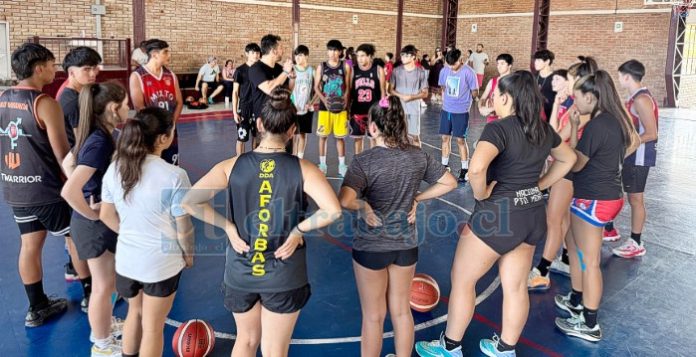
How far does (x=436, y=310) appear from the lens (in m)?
4.57

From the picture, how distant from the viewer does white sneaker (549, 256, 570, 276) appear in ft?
17.5

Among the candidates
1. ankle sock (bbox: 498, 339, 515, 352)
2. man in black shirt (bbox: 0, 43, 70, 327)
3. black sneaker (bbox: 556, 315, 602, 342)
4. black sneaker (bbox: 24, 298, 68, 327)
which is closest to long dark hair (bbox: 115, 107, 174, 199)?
man in black shirt (bbox: 0, 43, 70, 327)

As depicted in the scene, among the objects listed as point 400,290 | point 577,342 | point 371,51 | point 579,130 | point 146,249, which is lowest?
point 577,342

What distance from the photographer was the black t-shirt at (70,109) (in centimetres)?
427

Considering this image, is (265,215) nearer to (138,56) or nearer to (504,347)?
(504,347)

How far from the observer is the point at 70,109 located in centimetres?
427

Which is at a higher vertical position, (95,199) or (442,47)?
(442,47)

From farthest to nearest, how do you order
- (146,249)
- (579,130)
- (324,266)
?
(324,266) < (579,130) < (146,249)

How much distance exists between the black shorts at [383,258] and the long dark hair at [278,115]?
0.95 meters

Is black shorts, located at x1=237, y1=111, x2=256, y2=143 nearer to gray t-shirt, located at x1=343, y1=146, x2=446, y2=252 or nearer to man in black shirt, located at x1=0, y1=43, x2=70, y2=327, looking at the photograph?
man in black shirt, located at x1=0, y1=43, x2=70, y2=327

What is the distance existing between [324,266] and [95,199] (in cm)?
246

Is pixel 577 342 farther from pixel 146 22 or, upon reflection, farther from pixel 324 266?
pixel 146 22

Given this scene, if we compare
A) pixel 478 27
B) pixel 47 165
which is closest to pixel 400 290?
pixel 47 165

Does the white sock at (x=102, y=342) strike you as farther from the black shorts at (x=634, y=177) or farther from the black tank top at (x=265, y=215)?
the black shorts at (x=634, y=177)
